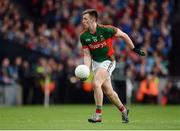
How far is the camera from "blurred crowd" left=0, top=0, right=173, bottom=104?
31.4 metres

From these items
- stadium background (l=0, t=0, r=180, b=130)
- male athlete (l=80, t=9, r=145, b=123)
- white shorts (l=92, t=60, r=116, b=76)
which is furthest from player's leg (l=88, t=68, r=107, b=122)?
stadium background (l=0, t=0, r=180, b=130)

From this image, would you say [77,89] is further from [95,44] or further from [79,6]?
[95,44]

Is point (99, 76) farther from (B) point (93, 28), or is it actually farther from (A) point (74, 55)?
(A) point (74, 55)

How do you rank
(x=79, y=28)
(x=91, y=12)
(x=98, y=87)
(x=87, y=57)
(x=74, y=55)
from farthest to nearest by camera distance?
1. (x=79, y=28)
2. (x=74, y=55)
3. (x=87, y=57)
4. (x=91, y=12)
5. (x=98, y=87)

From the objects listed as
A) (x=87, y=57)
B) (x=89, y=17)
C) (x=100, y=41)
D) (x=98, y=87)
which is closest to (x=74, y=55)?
(x=87, y=57)

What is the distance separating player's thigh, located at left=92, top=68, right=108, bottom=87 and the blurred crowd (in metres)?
14.4

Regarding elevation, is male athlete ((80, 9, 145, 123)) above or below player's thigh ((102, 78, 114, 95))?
above

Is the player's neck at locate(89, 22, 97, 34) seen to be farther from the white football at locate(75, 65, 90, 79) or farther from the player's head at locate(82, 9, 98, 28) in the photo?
the white football at locate(75, 65, 90, 79)

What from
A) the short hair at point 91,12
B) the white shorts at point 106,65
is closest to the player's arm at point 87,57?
the white shorts at point 106,65

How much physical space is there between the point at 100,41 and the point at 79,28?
1712cm

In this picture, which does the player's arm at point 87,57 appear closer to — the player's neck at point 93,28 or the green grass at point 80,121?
the player's neck at point 93,28

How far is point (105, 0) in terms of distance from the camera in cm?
3569

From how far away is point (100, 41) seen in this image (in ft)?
53.1

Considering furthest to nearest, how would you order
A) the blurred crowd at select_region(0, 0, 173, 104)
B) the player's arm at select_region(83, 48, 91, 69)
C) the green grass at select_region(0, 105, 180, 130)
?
the blurred crowd at select_region(0, 0, 173, 104)
the player's arm at select_region(83, 48, 91, 69)
the green grass at select_region(0, 105, 180, 130)
